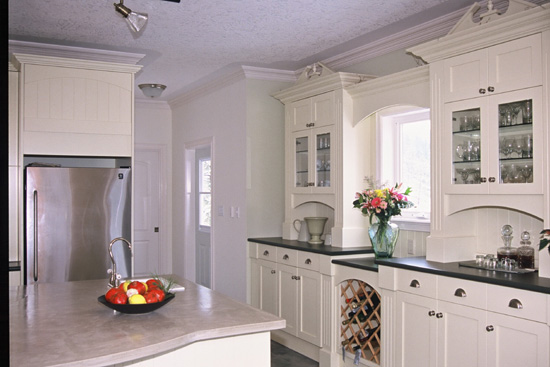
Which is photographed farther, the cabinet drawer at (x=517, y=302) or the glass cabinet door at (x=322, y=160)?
the glass cabinet door at (x=322, y=160)

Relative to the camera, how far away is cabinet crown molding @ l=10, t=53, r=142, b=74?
3979 millimetres

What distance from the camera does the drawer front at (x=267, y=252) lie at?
15.8ft

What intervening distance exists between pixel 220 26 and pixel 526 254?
258cm

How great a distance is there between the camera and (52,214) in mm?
4027

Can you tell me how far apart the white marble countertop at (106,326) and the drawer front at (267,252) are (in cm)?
201

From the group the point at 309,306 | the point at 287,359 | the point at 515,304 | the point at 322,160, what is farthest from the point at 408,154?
the point at 287,359

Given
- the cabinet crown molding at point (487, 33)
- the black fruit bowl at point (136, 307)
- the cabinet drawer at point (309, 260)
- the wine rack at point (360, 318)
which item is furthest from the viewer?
the cabinet drawer at point (309, 260)

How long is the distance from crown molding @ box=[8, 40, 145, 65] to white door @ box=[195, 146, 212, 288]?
75.7 inches

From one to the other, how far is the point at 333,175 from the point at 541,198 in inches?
75.0

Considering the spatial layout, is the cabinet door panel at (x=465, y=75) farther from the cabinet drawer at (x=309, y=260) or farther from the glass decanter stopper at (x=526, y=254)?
the cabinet drawer at (x=309, y=260)

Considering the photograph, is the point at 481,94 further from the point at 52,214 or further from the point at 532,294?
the point at 52,214

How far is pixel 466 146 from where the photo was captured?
319 centimetres

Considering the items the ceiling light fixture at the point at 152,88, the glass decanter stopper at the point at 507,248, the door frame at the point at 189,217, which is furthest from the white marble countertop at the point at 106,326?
the door frame at the point at 189,217

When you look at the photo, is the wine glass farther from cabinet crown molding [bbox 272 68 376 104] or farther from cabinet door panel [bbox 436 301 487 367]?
cabinet crown molding [bbox 272 68 376 104]
